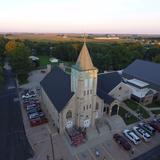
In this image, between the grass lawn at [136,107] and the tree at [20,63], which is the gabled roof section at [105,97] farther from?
the tree at [20,63]

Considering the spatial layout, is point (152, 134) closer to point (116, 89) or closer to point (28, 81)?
point (116, 89)

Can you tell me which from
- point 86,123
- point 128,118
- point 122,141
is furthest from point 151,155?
point 86,123

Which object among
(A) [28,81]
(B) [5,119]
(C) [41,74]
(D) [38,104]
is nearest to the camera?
(B) [5,119]

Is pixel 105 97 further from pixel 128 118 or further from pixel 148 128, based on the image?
pixel 148 128

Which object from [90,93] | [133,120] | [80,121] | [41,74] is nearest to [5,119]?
[80,121]

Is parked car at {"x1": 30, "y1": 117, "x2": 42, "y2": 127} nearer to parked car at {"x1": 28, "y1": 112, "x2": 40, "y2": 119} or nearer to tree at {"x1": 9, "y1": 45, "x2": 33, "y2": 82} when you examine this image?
parked car at {"x1": 28, "y1": 112, "x2": 40, "y2": 119}

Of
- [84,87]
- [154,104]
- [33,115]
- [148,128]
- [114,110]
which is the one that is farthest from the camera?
[154,104]
